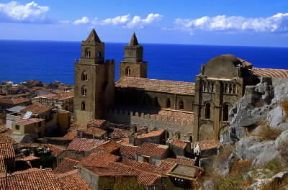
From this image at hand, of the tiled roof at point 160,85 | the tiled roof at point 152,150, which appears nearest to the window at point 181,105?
the tiled roof at point 160,85

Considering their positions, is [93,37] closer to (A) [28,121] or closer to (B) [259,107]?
(A) [28,121]

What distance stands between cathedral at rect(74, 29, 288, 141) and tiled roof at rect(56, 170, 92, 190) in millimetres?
20219

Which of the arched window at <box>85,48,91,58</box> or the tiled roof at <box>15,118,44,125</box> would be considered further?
the arched window at <box>85,48,91,58</box>

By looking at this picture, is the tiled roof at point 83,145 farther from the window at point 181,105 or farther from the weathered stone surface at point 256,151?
the weathered stone surface at point 256,151

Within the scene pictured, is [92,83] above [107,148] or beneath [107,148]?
above

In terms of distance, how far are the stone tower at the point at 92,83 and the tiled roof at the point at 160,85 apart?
1781mm

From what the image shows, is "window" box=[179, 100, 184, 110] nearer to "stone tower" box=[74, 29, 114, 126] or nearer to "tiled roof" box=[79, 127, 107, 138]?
"stone tower" box=[74, 29, 114, 126]

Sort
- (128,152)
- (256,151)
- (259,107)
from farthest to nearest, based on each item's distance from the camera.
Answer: (128,152), (259,107), (256,151)

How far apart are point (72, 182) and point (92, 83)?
31.0 metres

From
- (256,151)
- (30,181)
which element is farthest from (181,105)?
(256,151)

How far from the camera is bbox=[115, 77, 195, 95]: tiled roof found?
49312 mm

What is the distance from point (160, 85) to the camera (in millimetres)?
51500

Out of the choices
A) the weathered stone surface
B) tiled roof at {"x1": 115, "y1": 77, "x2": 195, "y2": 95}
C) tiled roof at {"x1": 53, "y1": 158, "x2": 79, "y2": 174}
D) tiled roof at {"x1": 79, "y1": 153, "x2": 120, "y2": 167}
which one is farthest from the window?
the weathered stone surface

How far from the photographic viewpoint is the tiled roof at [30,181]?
778 inches
